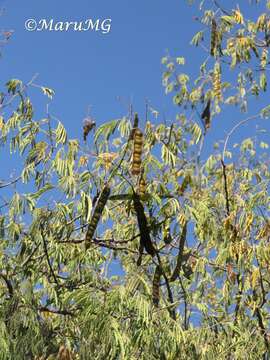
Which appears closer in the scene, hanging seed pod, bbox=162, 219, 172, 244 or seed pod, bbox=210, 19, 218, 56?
hanging seed pod, bbox=162, 219, 172, 244

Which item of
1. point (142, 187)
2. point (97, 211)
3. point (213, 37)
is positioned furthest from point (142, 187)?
point (213, 37)

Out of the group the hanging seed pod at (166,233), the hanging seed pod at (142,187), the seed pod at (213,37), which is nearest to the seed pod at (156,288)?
the hanging seed pod at (166,233)

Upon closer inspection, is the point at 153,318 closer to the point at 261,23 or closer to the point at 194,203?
the point at 194,203

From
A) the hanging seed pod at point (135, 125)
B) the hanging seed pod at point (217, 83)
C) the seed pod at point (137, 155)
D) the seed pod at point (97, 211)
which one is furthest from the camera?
the hanging seed pod at point (217, 83)

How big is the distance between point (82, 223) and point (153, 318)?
4.38ft

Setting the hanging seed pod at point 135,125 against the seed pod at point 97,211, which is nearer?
the seed pod at point 97,211

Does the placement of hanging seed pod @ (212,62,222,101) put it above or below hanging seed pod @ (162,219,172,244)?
above

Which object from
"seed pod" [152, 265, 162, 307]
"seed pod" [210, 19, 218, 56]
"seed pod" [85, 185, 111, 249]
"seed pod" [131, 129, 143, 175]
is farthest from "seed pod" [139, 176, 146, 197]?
"seed pod" [210, 19, 218, 56]

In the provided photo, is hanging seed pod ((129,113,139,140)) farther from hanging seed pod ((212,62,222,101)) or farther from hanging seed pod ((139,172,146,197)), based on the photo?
hanging seed pod ((212,62,222,101))

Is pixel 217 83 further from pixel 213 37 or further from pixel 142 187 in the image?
pixel 142 187

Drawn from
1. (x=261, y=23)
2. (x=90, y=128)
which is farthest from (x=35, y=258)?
(x=261, y=23)

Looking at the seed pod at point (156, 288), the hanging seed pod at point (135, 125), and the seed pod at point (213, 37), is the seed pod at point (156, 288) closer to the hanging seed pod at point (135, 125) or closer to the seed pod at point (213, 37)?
the hanging seed pod at point (135, 125)

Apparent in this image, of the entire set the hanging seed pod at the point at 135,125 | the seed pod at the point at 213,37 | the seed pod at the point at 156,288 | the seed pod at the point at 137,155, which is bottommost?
the seed pod at the point at 156,288

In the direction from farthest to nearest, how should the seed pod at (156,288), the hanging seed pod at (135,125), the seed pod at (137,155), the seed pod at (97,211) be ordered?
the seed pod at (156,288) < the hanging seed pod at (135,125) < the seed pod at (97,211) < the seed pod at (137,155)
